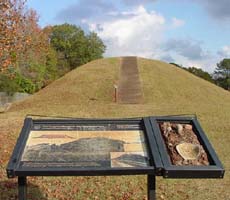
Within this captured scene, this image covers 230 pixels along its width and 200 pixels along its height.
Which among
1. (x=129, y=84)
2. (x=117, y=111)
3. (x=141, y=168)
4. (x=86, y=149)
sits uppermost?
(x=129, y=84)

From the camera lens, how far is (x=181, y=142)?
5.71m

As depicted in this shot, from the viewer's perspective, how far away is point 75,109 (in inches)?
864

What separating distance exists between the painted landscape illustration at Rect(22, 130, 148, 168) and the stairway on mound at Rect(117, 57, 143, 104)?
21256 mm

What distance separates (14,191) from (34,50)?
2135 cm

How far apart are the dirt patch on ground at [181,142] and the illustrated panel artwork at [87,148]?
1.03ft

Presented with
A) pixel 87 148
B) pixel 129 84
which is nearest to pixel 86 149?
pixel 87 148

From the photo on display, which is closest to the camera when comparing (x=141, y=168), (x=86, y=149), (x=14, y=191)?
(x=141, y=168)

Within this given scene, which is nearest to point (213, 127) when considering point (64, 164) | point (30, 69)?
point (64, 164)

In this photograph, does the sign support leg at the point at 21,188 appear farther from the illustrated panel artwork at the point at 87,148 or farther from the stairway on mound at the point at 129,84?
the stairway on mound at the point at 129,84

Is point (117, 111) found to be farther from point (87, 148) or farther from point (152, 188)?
point (87, 148)

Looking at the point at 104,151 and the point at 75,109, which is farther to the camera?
the point at 75,109

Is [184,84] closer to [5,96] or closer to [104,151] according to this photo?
[5,96]

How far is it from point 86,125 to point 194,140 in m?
1.39

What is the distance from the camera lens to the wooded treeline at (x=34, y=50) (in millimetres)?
12047
